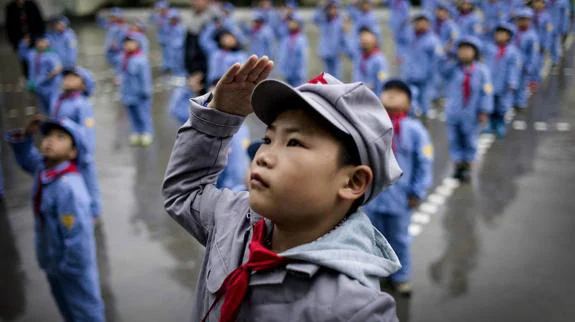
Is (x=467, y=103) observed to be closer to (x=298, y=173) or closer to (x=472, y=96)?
(x=472, y=96)

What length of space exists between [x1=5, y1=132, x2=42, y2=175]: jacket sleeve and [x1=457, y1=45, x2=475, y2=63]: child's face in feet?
15.8

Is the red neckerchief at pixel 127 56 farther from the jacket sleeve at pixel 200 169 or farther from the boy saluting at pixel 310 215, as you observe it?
the boy saluting at pixel 310 215

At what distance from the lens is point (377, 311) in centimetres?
121

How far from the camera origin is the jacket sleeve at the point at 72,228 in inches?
129

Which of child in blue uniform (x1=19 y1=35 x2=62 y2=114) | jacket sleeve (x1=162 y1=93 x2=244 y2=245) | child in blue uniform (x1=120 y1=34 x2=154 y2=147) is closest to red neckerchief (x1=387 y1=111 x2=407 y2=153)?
jacket sleeve (x1=162 y1=93 x2=244 y2=245)

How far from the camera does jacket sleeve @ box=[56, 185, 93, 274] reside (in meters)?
3.27

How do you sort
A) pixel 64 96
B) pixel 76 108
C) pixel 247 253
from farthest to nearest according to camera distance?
pixel 64 96, pixel 76 108, pixel 247 253

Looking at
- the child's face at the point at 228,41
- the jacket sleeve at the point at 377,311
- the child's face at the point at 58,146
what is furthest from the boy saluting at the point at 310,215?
the child's face at the point at 228,41

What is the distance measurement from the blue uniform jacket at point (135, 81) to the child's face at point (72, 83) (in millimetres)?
1911

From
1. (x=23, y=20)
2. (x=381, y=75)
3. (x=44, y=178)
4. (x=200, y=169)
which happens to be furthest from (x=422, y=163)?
(x=23, y=20)

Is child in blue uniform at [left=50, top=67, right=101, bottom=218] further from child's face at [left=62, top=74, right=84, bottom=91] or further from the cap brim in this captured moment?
the cap brim

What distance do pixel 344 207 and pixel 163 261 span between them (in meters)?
3.76

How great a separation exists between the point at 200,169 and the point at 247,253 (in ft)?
1.03

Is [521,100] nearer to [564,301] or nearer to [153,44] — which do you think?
[564,301]
